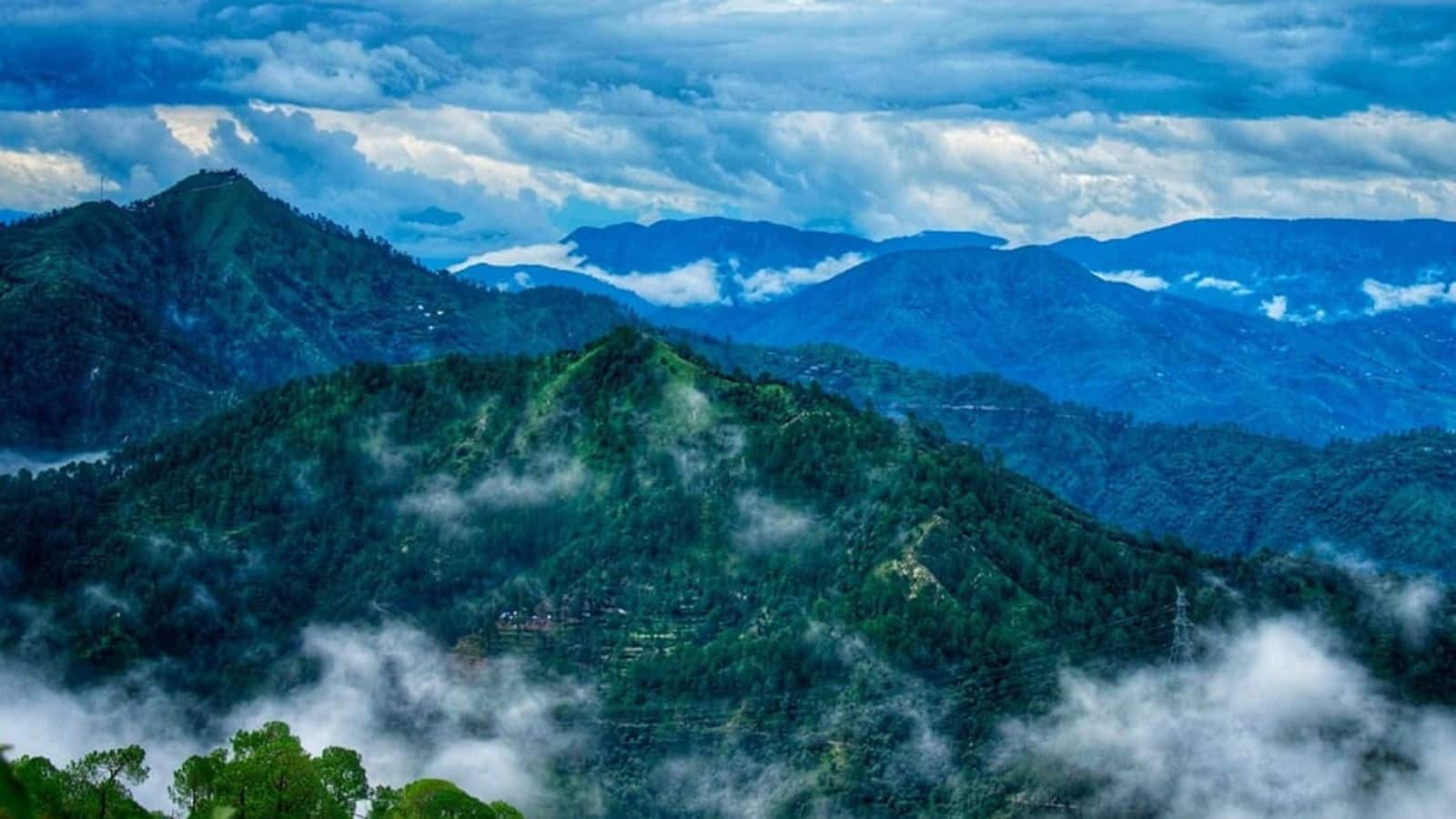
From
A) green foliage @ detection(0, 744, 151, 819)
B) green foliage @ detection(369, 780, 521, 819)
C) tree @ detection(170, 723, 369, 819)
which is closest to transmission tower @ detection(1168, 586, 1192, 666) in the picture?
green foliage @ detection(369, 780, 521, 819)

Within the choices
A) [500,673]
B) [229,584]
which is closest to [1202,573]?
[500,673]

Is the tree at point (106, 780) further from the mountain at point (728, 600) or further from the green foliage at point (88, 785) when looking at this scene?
the mountain at point (728, 600)

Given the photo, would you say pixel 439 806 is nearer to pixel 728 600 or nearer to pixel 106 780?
→ pixel 106 780

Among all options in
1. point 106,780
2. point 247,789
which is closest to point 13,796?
point 247,789

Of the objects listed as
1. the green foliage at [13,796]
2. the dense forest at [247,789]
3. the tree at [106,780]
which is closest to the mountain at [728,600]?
the dense forest at [247,789]

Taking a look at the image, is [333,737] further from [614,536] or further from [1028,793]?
[1028,793]
